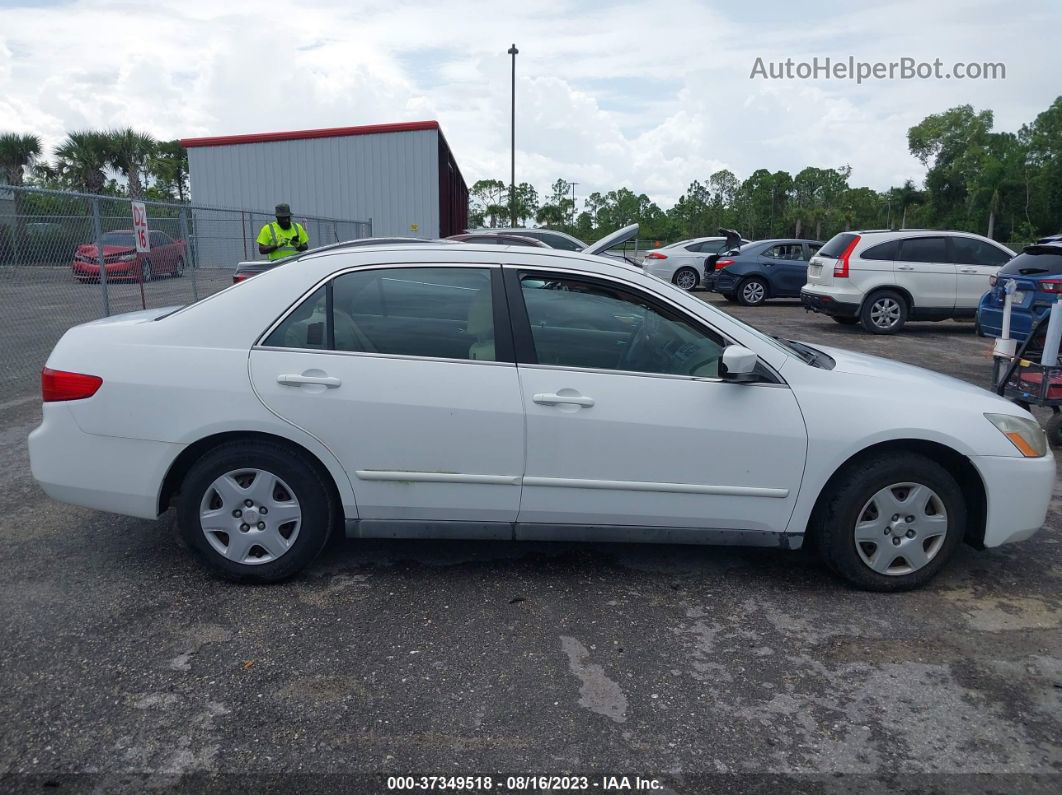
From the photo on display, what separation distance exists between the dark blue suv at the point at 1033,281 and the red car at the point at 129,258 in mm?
9166

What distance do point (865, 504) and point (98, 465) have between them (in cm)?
338

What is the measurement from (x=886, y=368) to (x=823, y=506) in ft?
2.84

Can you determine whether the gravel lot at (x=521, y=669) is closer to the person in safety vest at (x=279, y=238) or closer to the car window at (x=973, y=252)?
the person in safety vest at (x=279, y=238)

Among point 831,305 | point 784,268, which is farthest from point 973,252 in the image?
point 784,268

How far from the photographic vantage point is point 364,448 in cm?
369

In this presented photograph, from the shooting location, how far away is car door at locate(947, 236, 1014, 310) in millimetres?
13734

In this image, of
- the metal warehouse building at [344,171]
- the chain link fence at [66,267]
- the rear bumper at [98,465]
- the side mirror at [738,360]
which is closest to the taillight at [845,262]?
the chain link fence at [66,267]

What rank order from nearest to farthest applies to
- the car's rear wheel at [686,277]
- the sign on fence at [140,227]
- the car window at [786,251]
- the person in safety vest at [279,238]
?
the sign on fence at [140,227] → the person in safety vest at [279,238] → the car window at [786,251] → the car's rear wheel at [686,277]

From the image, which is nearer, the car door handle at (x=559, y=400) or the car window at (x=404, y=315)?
the car door handle at (x=559, y=400)

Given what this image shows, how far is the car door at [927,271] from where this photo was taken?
45.3ft

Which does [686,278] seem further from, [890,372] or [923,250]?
[890,372]

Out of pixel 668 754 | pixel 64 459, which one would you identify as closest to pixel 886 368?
pixel 668 754

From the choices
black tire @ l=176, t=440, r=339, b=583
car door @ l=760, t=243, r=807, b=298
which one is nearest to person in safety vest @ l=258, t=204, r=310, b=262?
black tire @ l=176, t=440, r=339, b=583

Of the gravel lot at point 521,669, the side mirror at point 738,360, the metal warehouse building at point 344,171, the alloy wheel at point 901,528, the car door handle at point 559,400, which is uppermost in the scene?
the metal warehouse building at point 344,171
